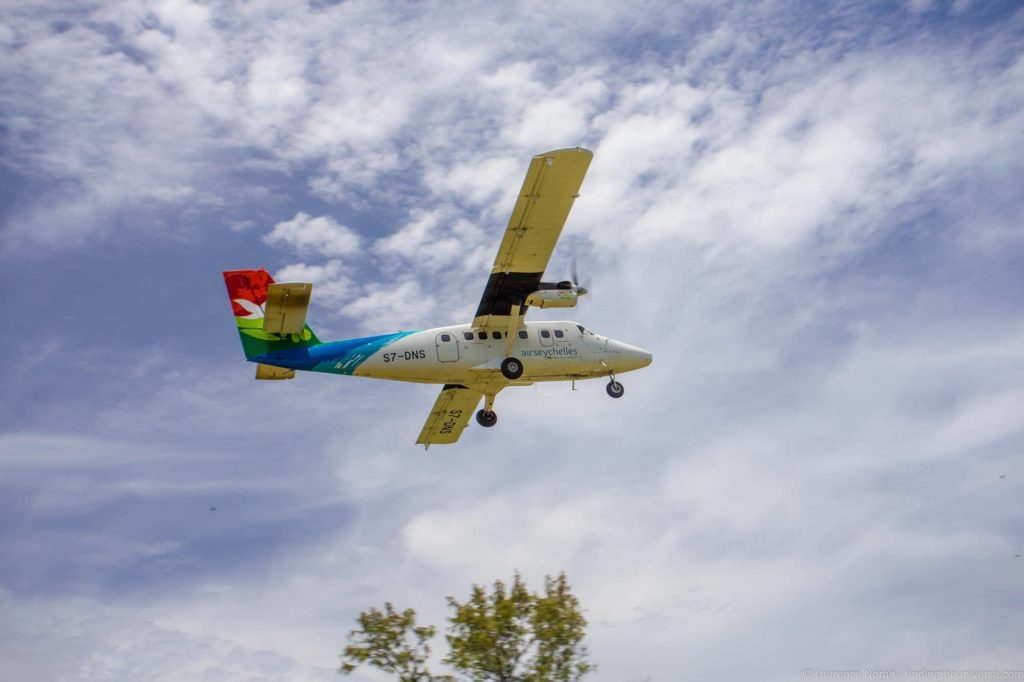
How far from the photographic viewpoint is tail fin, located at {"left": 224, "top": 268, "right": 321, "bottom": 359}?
102ft

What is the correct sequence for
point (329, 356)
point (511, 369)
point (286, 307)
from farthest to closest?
point (511, 369), point (329, 356), point (286, 307)

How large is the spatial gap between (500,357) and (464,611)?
9.60 metres

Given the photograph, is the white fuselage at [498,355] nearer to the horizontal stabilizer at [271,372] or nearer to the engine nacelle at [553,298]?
the engine nacelle at [553,298]

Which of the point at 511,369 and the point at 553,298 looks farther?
the point at 511,369

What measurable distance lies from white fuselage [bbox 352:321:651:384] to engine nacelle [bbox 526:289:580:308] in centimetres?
125

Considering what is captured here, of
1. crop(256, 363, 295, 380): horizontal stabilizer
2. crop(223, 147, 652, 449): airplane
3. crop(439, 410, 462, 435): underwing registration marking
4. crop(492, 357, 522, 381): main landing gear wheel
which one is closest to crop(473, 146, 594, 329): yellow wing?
crop(223, 147, 652, 449): airplane

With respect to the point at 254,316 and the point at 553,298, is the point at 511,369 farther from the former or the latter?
the point at 254,316

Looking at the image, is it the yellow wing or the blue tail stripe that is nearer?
the yellow wing

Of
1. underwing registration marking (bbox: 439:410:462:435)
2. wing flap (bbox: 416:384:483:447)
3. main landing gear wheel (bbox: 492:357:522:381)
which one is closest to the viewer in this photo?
main landing gear wheel (bbox: 492:357:522:381)

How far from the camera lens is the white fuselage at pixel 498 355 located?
31828mm

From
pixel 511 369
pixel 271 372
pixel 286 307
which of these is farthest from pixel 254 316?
pixel 511 369

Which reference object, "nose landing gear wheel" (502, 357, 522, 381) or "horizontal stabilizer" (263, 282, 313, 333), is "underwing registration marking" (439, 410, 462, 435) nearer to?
"nose landing gear wheel" (502, 357, 522, 381)

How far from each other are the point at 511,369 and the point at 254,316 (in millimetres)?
7825

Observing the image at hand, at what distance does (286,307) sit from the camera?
29.6 meters
